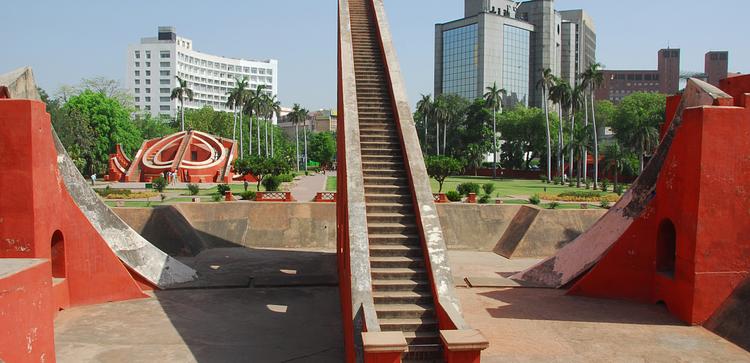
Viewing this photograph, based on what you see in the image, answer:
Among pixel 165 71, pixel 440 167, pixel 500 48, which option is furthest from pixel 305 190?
pixel 165 71

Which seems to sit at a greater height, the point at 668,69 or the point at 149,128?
the point at 668,69

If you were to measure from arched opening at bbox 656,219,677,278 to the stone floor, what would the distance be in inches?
31.5

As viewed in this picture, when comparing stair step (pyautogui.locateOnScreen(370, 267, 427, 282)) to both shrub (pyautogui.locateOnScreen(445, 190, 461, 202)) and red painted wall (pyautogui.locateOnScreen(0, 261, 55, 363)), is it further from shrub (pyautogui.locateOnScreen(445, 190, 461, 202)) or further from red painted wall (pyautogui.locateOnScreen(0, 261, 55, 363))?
shrub (pyautogui.locateOnScreen(445, 190, 461, 202))

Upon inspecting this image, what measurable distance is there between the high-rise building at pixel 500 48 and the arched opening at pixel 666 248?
7476cm

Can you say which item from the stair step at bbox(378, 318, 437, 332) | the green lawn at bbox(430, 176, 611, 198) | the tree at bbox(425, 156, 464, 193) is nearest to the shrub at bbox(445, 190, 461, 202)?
the tree at bbox(425, 156, 464, 193)

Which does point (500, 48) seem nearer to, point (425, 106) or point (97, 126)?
point (425, 106)

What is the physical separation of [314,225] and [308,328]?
32.7ft

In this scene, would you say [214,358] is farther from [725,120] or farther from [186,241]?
[186,241]

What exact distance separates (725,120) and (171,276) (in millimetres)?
10359

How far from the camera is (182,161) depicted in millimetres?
42250

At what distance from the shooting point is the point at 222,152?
4475cm

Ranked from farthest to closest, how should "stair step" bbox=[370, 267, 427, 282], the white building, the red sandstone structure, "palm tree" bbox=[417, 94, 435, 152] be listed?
the white building < "palm tree" bbox=[417, 94, 435, 152] < the red sandstone structure < "stair step" bbox=[370, 267, 427, 282]

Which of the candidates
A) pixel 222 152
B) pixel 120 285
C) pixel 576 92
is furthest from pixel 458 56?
pixel 120 285

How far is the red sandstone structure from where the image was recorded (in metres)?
42.1
